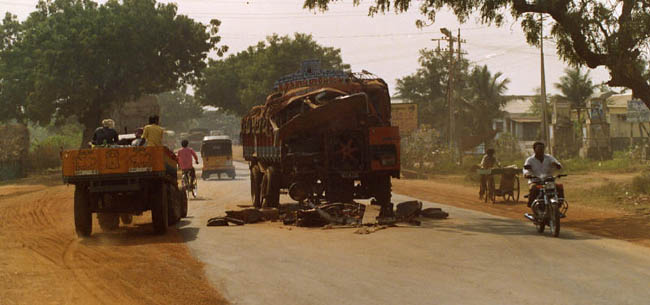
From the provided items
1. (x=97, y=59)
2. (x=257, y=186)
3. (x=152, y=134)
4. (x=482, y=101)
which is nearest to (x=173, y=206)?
(x=152, y=134)

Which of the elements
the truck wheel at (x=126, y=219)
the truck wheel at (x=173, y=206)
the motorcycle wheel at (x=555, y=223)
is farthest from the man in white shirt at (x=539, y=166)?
the truck wheel at (x=126, y=219)

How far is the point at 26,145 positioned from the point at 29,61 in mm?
6874

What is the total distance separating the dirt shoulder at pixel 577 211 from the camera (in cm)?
1455

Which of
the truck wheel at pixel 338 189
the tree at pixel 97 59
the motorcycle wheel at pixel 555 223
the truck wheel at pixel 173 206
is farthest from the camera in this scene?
the tree at pixel 97 59

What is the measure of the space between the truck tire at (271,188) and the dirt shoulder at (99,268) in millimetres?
2855

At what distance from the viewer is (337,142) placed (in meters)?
16.2

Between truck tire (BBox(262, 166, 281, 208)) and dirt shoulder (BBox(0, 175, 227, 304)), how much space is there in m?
2.86

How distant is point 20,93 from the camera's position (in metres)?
52.6

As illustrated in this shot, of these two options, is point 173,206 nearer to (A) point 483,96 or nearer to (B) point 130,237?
(B) point 130,237

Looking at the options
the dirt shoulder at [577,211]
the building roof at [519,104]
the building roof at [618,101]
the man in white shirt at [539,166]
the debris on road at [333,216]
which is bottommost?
the dirt shoulder at [577,211]

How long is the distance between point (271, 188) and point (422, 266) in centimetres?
836

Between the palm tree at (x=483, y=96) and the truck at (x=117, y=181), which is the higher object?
the palm tree at (x=483, y=96)

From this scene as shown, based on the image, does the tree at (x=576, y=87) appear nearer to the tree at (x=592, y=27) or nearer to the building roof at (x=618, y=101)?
the building roof at (x=618, y=101)

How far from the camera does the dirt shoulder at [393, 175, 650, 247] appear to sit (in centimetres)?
1455
